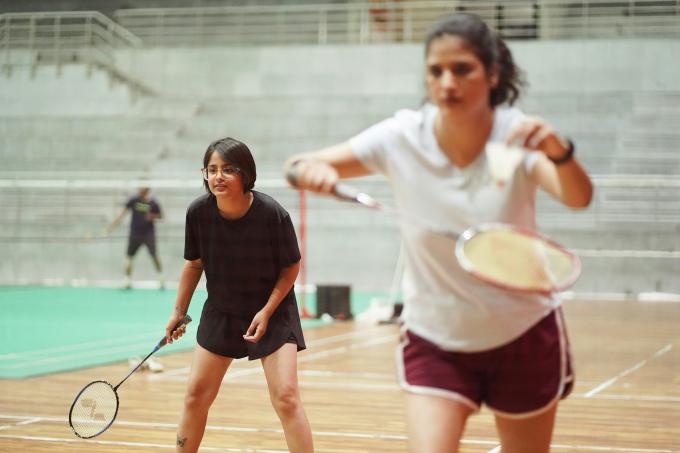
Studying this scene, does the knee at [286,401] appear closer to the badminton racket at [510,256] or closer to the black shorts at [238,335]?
the black shorts at [238,335]

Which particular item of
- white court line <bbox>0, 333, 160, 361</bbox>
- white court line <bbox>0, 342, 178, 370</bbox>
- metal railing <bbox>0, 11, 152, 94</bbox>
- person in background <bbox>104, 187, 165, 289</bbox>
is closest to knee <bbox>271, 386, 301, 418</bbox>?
white court line <bbox>0, 342, 178, 370</bbox>

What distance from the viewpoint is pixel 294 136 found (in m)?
23.1

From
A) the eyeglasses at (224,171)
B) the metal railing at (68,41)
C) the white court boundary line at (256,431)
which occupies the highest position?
the metal railing at (68,41)

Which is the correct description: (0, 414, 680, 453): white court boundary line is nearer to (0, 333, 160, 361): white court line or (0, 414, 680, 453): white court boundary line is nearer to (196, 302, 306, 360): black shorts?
(196, 302, 306, 360): black shorts

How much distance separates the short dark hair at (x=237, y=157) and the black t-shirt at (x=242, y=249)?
0.11 metres

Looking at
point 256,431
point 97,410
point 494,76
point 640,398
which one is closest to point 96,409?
point 97,410

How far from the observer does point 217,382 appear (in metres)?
5.12

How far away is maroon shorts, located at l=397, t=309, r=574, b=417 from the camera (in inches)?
130

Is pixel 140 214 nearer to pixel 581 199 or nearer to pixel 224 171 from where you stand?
pixel 224 171

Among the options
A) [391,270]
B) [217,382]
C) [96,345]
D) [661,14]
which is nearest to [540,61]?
[661,14]

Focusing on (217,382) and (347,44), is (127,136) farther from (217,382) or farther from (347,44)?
(217,382)

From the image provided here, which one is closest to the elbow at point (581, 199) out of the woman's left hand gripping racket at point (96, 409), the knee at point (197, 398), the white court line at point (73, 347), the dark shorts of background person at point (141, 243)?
the knee at point (197, 398)

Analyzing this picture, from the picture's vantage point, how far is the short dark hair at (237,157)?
506cm

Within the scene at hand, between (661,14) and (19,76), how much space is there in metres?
13.7
